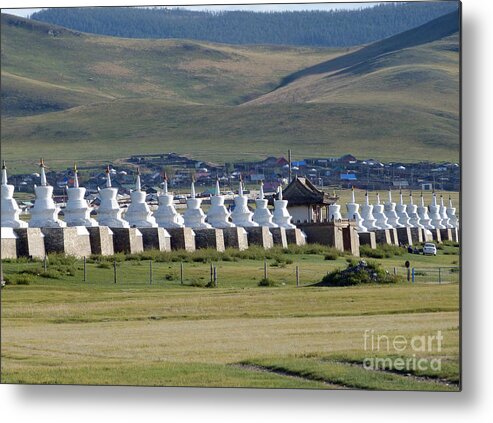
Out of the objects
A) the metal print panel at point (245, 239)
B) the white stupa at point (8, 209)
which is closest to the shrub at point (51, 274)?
the metal print panel at point (245, 239)

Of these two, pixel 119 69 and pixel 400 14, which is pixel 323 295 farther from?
pixel 119 69

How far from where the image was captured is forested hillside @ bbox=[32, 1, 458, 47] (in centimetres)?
2206

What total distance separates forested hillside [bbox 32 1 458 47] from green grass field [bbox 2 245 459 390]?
173 inches

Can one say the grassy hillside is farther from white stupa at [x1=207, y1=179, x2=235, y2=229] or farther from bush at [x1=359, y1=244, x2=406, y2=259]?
bush at [x1=359, y1=244, x2=406, y2=259]

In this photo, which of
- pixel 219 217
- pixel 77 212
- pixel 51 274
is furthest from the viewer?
pixel 219 217

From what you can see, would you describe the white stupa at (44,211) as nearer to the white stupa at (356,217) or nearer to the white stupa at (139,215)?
the white stupa at (139,215)

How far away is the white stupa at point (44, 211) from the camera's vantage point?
39719 millimetres

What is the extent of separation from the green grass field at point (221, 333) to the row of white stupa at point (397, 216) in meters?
26.1

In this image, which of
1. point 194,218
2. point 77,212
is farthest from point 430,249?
point 77,212

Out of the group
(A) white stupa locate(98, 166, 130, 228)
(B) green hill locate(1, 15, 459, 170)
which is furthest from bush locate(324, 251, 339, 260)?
(B) green hill locate(1, 15, 459, 170)

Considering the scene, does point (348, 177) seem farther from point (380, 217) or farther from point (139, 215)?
point (139, 215)

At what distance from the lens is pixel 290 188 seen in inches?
2397

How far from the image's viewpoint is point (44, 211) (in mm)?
40125

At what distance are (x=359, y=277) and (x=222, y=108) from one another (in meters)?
90.3
